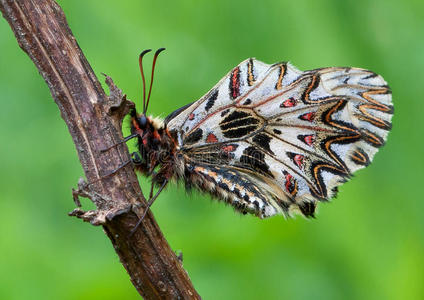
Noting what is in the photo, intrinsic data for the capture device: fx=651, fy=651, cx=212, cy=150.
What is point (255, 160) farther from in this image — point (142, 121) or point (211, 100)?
point (142, 121)

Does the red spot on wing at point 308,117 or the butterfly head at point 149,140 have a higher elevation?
the butterfly head at point 149,140

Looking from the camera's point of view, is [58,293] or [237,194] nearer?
[237,194]

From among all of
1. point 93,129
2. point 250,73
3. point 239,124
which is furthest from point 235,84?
point 93,129

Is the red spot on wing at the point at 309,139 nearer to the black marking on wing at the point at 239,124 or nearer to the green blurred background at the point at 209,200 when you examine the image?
the black marking on wing at the point at 239,124

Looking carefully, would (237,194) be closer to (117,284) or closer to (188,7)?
(117,284)

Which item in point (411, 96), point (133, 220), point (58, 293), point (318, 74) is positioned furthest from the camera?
point (411, 96)

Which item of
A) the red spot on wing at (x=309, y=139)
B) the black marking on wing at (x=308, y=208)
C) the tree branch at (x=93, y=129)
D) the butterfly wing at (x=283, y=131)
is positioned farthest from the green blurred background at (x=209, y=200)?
the tree branch at (x=93, y=129)

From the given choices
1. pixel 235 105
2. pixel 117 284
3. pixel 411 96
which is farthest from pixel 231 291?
pixel 411 96

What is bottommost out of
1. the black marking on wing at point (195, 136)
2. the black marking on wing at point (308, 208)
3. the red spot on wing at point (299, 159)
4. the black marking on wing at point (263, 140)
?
the black marking on wing at point (308, 208)
